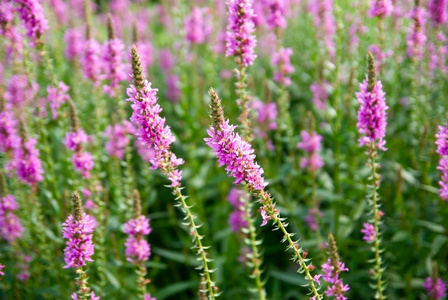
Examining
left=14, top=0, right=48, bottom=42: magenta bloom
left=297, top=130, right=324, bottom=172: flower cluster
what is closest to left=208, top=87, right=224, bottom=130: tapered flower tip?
left=14, top=0, right=48, bottom=42: magenta bloom

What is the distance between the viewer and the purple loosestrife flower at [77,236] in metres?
2.68

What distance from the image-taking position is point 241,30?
345cm

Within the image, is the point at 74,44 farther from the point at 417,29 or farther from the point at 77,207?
the point at 417,29

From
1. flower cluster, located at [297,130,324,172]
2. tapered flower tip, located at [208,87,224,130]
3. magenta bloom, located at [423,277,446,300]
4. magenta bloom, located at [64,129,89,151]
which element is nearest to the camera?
tapered flower tip, located at [208,87,224,130]

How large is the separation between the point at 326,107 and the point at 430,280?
2498 millimetres

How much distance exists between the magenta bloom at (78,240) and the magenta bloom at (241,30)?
5.59 ft

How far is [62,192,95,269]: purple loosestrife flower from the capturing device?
2684 millimetres

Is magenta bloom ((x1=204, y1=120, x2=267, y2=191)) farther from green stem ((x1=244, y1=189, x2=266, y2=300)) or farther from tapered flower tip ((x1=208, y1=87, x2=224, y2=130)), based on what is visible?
green stem ((x1=244, y1=189, x2=266, y2=300))

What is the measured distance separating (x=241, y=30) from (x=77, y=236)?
1.89m

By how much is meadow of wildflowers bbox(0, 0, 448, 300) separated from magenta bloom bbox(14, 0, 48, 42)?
0.04ft

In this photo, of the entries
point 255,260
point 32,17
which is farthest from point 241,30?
point 32,17

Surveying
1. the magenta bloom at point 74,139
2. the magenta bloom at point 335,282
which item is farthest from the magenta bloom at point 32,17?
the magenta bloom at point 335,282

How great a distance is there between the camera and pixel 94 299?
118 inches

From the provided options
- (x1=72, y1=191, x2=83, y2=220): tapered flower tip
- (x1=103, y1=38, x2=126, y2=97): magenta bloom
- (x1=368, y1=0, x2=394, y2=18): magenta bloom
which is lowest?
(x1=72, y1=191, x2=83, y2=220): tapered flower tip
